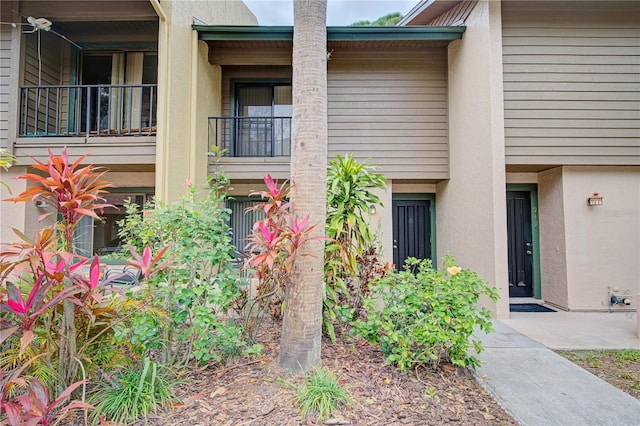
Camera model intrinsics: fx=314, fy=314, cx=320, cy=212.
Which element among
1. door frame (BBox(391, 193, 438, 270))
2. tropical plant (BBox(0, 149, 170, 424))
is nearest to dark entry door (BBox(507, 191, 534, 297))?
door frame (BBox(391, 193, 438, 270))

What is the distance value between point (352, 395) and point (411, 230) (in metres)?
5.62

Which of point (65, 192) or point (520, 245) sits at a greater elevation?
point (65, 192)

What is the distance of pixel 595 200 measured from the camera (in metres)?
5.82

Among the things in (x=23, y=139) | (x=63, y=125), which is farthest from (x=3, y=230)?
(x=63, y=125)

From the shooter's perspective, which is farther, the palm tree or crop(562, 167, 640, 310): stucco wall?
crop(562, 167, 640, 310): stucco wall

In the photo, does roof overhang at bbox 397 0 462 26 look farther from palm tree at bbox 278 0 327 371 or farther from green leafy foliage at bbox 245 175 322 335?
green leafy foliage at bbox 245 175 322 335

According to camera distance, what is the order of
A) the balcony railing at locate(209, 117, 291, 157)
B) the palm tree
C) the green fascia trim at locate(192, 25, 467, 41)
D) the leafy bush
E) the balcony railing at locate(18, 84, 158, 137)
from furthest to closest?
the balcony railing at locate(209, 117, 291, 157), the balcony railing at locate(18, 84, 158, 137), the green fascia trim at locate(192, 25, 467, 41), the leafy bush, the palm tree

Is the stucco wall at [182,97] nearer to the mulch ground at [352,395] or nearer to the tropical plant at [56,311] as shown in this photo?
the tropical plant at [56,311]

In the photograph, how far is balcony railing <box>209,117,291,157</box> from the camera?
7.23 meters

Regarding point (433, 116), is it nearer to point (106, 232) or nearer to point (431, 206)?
point (431, 206)

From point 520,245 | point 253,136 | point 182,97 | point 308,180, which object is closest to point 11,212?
point 182,97

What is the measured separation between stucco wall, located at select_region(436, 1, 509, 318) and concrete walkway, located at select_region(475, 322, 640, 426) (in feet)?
5.69

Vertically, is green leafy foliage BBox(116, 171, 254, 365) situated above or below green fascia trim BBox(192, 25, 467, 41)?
below

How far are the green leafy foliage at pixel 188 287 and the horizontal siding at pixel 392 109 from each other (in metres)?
4.56
